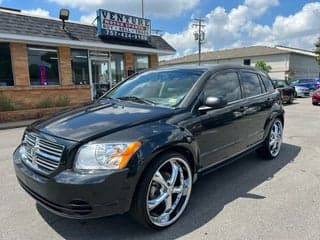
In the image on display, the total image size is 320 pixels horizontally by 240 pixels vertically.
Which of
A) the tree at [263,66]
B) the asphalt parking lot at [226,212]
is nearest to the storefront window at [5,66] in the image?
the asphalt parking lot at [226,212]

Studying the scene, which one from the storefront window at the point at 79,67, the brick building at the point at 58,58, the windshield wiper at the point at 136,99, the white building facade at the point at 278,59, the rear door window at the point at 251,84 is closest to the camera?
the windshield wiper at the point at 136,99

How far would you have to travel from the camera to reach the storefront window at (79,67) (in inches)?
567

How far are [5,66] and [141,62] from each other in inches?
297

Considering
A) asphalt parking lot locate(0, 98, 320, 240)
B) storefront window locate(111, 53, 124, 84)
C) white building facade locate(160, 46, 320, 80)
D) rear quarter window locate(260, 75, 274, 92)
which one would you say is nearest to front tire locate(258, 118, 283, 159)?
asphalt parking lot locate(0, 98, 320, 240)

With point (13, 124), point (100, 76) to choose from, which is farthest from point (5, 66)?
point (100, 76)

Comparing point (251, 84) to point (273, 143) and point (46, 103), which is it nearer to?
point (273, 143)

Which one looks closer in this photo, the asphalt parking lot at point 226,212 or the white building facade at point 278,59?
the asphalt parking lot at point 226,212

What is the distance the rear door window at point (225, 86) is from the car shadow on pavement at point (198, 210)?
1246mm

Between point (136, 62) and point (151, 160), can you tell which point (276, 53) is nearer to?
point (136, 62)

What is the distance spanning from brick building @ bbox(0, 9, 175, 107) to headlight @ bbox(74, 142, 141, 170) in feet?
35.2

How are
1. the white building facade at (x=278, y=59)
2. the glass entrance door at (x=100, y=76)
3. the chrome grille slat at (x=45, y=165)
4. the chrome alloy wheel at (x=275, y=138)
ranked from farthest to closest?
the white building facade at (x=278, y=59) → the glass entrance door at (x=100, y=76) → the chrome alloy wheel at (x=275, y=138) → the chrome grille slat at (x=45, y=165)

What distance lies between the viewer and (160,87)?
162 inches

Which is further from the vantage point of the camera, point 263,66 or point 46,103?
point 263,66

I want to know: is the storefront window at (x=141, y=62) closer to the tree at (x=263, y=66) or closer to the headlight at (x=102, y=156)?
the headlight at (x=102, y=156)
